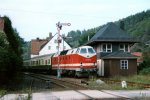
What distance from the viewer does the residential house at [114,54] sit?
4700 cm

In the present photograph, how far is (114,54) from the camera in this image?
47031mm

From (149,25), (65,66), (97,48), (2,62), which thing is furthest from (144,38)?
(2,62)

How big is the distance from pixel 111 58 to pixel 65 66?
6.51 meters

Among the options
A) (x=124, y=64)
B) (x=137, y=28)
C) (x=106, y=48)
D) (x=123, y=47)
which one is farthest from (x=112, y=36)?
(x=137, y=28)

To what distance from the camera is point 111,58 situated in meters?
46.8

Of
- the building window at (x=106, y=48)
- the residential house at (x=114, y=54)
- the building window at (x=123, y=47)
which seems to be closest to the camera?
Answer: the residential house at (x=114, y=54)

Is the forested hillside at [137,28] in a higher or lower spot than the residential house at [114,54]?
higher

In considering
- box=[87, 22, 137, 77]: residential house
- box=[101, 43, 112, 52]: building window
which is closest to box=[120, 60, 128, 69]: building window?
box=[87, 22, 137, 77]: residential house

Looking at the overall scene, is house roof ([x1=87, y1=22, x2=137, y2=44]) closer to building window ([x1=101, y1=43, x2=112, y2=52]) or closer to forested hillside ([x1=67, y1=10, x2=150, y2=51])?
building window ([x1=101, y1=43, x2=112, y2=52])

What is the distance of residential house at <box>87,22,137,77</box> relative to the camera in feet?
154

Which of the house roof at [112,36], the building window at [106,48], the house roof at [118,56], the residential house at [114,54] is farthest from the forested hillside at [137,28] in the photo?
the house roof at [118,56]

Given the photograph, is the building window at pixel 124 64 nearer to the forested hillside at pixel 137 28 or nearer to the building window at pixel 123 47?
the building window at pixel 123 47

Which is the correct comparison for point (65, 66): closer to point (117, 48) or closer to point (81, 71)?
point (81, 71)

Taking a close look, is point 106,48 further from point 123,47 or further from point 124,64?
point 124,64
